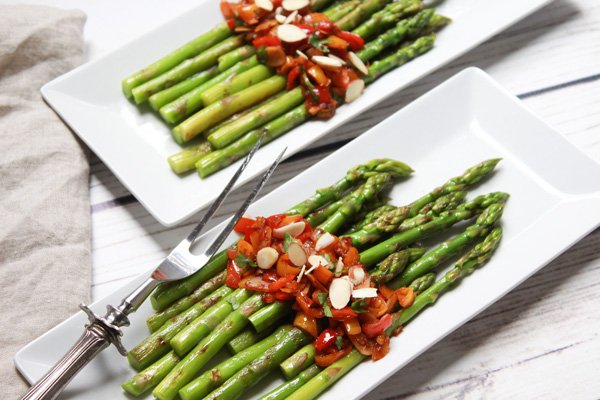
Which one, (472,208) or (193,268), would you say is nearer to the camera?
(193,268)

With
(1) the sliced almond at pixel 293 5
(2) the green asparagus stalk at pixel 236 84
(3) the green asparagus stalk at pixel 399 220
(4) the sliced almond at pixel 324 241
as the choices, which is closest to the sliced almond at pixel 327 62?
(2) the green asparagus stalk at pixel 236 84

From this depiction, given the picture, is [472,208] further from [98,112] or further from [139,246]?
[98,112]

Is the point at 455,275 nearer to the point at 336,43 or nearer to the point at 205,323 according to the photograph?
the point at 205,323

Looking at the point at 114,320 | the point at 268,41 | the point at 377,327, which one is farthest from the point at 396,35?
the point at 114,320

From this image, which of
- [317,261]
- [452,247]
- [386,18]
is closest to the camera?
[317,261]

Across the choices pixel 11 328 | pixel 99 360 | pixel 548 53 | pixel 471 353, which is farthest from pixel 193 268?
pixel 548 53

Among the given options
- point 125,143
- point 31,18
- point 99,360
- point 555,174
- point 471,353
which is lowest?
point 471,353
